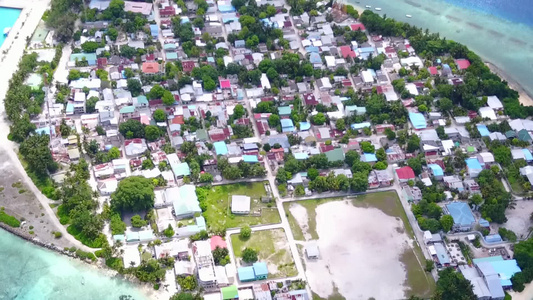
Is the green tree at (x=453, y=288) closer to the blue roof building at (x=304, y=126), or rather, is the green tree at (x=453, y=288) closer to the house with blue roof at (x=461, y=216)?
the house with blue roof at (x=461, y=216)

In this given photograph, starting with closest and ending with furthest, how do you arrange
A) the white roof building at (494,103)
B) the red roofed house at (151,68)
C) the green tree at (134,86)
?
the green tree at (134,86), the white roof building at (494,103), the red roofed house at (151,68)

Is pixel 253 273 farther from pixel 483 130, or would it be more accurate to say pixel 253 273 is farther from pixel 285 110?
pixel 483 130

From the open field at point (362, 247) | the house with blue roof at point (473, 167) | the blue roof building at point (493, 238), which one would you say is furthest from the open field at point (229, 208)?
the house with blue roof at point (473, 167)

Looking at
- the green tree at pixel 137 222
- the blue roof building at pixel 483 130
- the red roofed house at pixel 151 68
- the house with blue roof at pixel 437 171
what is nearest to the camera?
the green tree at pixel 137 222

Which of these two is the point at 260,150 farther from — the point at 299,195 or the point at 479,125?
the point at 479,125

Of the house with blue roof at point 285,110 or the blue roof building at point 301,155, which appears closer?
the blue roof building at point 301,155

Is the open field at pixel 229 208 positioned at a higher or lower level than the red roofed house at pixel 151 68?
lower
